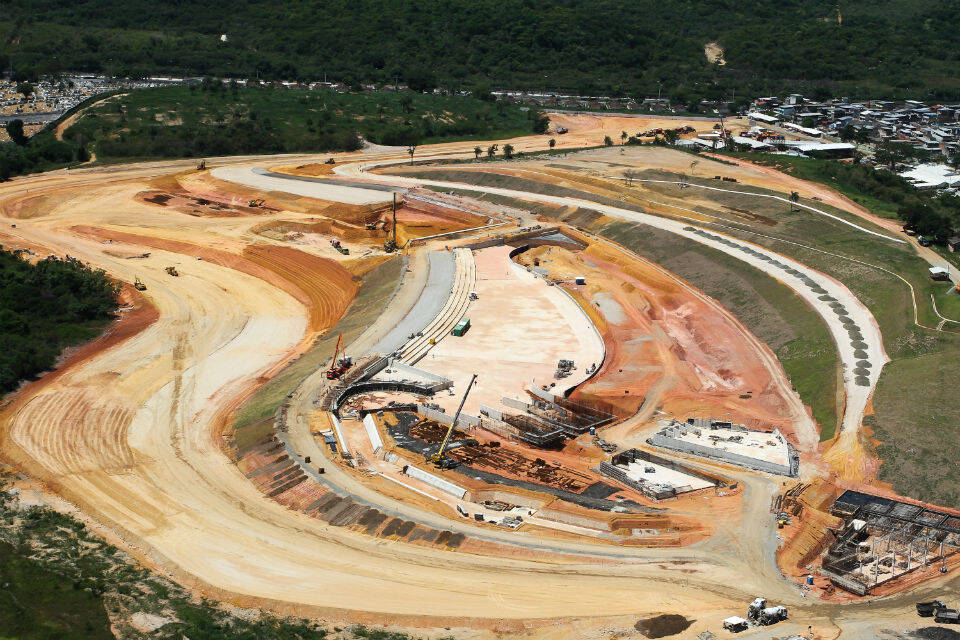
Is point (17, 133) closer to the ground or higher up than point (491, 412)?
higher up

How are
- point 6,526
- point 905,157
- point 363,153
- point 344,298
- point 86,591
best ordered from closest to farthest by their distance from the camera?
1. point 86,591
2. point 6,526
3. point 344,298
4. point 905,157
5. point 363,153

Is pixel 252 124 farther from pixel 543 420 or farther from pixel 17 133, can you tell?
pixel 543 420

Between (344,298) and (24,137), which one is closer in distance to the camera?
(344,298)

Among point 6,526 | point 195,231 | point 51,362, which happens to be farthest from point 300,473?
point 195,231

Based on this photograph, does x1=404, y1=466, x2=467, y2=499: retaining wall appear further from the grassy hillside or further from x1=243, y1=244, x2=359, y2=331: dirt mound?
the grassy hillside

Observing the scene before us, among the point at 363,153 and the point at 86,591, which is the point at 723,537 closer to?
the point at 86,591

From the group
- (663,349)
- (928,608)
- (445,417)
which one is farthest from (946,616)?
(663,349)

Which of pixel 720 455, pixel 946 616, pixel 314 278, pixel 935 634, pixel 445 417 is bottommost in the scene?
pixel 720 455
